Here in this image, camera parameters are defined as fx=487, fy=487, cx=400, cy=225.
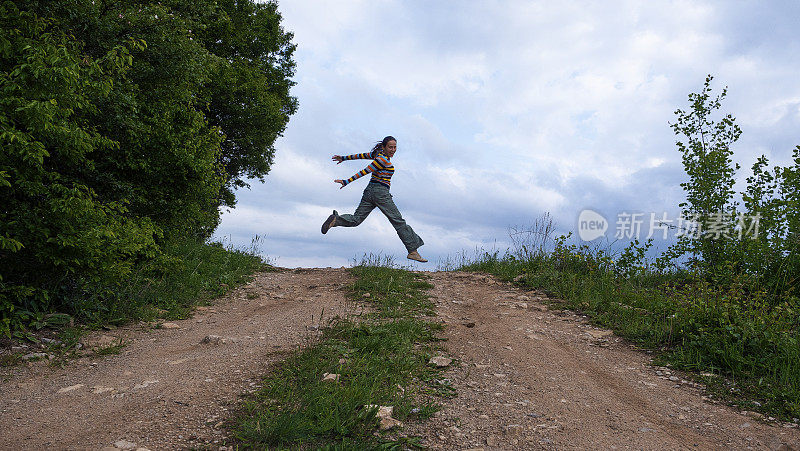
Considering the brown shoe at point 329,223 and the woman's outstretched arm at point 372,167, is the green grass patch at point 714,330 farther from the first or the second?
the brown shoe at point 329,223

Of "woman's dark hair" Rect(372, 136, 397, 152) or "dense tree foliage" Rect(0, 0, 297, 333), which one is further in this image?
"woman's dark hair" Rect(372, 136, 397, 152)

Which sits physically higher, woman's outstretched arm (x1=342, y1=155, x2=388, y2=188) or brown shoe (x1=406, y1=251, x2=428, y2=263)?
woman's outstretched arm (x1=342, y1=155, x2=388, y2=188)

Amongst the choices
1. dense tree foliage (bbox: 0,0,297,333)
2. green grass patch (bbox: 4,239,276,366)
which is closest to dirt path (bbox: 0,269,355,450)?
green grass patch (bbox: 4,239,276,366)

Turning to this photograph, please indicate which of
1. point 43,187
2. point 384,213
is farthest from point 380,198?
point 43,187

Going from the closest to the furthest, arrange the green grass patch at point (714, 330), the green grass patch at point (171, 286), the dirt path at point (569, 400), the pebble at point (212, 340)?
the dirt path at point (569, 400) < the green grass patch at point (714, 330) < the pebble at point (212, 340) < the green grass patch at point (171, 286)

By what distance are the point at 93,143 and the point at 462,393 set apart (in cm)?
645

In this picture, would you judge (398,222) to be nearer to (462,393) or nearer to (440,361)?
(440,361)

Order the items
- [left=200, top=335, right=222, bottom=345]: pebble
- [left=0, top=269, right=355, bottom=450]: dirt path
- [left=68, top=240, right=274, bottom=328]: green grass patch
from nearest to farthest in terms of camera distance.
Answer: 1. [left=0, top=269, right=355, bottom=450]: dirt path
2. [left=200, top=335, right=222, bottom=345]: pebble
3. [left=68, top=240, right=274, bottom=328]: green grass patch

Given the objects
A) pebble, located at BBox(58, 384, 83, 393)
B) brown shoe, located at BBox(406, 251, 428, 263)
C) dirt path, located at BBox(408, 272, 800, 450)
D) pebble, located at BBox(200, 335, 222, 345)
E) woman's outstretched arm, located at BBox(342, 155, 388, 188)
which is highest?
woman's outstretched arm, located at BBox(342, 155, 388, 188)

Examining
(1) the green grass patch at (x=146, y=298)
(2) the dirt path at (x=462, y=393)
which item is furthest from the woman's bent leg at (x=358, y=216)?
(2) the dirt path at (x=462, y=393)

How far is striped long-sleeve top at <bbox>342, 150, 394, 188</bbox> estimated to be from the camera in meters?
11.0

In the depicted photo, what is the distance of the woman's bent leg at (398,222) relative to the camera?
11195 mm

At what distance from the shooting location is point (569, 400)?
4758 mm

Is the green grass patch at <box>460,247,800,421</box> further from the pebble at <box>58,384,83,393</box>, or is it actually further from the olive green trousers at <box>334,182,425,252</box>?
the pebble at <box>58,384,83,393</box>
